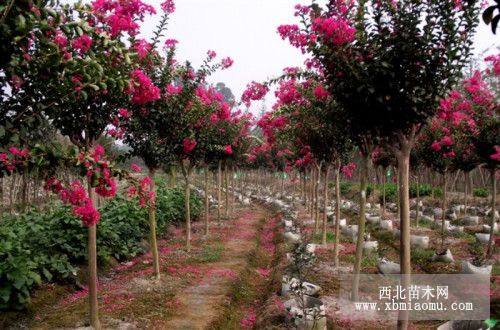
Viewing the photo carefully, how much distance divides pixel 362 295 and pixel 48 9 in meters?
7.11

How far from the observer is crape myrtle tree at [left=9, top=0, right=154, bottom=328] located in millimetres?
3588

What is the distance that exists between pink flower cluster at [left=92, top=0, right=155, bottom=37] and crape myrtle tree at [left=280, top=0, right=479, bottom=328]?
2.83m

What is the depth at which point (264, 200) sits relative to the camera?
29.9m

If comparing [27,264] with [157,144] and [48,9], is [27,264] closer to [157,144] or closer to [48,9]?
[157,144]

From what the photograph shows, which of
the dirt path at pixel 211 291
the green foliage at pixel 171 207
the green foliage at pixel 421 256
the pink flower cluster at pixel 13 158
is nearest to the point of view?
the pink flower cluster at pixel 13 158

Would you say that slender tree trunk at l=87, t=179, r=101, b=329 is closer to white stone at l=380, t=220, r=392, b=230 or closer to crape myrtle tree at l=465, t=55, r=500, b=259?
crape myrtle tree at l=465, t=55, r=500, b=259

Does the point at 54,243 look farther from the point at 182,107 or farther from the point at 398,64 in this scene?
the point at 398,64

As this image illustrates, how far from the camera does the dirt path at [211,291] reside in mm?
7136

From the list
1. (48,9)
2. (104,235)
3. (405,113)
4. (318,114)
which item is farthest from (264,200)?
(48,9)

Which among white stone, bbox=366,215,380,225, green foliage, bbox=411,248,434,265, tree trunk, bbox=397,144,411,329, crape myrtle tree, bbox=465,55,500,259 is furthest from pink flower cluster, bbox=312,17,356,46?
white stone, bbox=366,215,380,225

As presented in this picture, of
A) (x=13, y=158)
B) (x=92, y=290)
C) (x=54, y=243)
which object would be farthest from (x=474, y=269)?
(x=54, y=243)

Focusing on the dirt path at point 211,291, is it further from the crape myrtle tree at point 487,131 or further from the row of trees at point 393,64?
the crape myrtle tree at point 487,131

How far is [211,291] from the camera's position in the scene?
890cm

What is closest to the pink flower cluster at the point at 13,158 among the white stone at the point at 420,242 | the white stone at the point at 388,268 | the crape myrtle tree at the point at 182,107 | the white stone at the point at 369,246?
the crape myrtle tree at the point at 182,107
